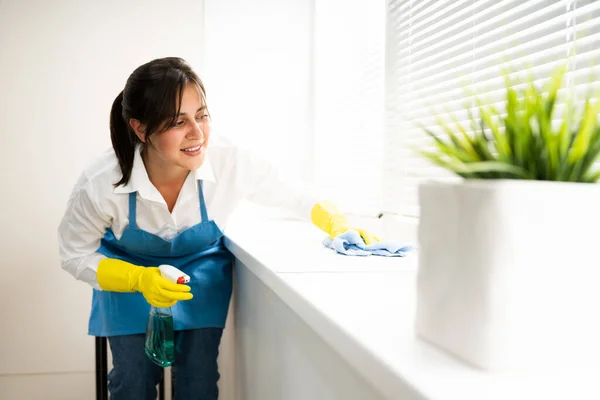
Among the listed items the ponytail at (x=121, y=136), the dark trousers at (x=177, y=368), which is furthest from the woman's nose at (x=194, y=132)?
the dark trousers at (x=177, y=368)

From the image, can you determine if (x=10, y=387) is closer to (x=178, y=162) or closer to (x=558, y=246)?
(x=178, y=162)

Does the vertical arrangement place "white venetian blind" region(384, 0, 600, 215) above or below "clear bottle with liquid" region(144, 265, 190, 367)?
above

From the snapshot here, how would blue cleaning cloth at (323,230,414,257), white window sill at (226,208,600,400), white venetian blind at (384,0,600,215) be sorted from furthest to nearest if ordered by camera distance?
blue cleaning cloth at (323,230,414,257)
white venetian blind at (384,0,600,215)
white window sill at (226,208,600,400)

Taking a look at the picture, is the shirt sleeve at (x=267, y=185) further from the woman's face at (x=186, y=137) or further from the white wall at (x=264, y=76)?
the white wall at (x=264, y=76)

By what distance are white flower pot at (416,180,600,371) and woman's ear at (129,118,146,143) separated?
3.95 feet

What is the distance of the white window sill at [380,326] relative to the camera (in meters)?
0.51

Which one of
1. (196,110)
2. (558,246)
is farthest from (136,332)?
(558,246)

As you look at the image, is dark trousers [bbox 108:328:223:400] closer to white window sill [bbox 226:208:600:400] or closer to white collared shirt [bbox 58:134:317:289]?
white collared shirt [bbox 58:134:317:289]

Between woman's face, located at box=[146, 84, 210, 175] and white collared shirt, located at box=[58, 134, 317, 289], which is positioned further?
white collared shirt, located at box=[58, 134, 317, 289]

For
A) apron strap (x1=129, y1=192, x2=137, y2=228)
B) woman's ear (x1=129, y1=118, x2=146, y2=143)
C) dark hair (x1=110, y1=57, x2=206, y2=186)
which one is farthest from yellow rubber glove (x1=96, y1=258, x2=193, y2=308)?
woman's ear (x1=129, y1=118, x2=146, y2=143)

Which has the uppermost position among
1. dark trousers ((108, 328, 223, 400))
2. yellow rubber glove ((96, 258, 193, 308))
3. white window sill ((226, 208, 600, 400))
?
white window sill ((226, 208, 600, 400))

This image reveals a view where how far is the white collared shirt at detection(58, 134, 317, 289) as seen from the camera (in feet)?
5.48

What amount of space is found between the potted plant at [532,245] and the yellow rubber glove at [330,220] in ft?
2.99

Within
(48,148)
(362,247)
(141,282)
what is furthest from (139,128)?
(48,148)
